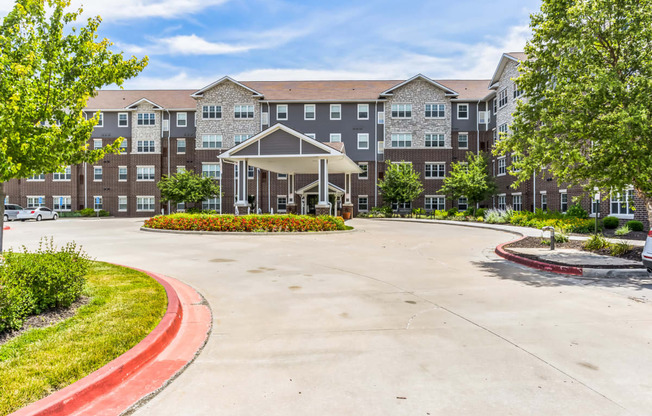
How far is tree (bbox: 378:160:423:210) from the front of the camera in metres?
40.5

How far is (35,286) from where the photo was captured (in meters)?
5.86

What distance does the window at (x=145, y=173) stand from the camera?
156ft

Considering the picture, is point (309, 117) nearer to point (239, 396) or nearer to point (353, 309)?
point (353, 309)

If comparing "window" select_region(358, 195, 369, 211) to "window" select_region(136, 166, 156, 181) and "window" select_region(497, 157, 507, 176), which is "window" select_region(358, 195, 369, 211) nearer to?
"window" select_region(497, 157, 507, 176)

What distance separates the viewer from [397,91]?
45.4 m

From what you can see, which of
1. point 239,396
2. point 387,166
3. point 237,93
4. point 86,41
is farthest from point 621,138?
point 237,93

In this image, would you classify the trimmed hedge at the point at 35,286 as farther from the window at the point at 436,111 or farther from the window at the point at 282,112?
the window at the point at 436,111

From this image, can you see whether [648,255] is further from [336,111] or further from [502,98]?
[336,111]

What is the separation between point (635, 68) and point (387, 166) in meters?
33.6

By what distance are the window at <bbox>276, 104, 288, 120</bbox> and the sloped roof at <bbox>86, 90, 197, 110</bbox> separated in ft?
32.6

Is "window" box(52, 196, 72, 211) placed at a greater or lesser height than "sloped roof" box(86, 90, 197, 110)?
lesser

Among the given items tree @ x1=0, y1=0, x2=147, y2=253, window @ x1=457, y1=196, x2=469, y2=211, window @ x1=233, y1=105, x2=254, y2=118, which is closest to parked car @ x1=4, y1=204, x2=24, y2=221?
window @ x1=233, y1=105, x2=254, y2=118

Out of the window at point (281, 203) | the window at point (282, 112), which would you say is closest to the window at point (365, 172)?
the window at point (281, 203)

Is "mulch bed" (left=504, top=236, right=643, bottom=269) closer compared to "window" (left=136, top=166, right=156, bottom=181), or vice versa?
"mulch bed" (left=504, top=236, right=643, bottom=269)
